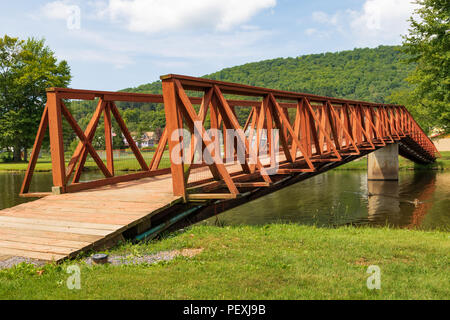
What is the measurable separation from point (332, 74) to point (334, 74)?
85cm

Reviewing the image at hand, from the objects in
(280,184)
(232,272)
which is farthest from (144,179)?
(232,272)

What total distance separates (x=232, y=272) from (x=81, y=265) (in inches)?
81.9

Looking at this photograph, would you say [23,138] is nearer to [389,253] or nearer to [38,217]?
[38,217]

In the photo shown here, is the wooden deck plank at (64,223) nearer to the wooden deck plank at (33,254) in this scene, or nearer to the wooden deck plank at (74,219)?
the wooden deck plank at (74,219)

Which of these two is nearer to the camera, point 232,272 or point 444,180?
point 232,272

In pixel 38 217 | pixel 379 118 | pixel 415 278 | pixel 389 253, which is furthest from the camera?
pixel 379 118

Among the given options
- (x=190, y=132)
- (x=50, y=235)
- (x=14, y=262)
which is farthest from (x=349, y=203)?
(x=14, y=262)

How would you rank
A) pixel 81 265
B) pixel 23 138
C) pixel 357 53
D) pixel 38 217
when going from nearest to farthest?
pixel 81 265, pixel 38 217, pixel 23 138, pixel 357 53

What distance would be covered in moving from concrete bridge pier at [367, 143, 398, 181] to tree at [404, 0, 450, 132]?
4797mm

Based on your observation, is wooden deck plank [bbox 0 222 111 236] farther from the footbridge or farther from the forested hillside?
the forested hillside

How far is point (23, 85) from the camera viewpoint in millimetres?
43438

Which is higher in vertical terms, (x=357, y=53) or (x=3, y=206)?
(x=357, y=53)

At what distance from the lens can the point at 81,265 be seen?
520 centimetres

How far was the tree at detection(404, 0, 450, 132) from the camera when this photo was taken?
26.7m
